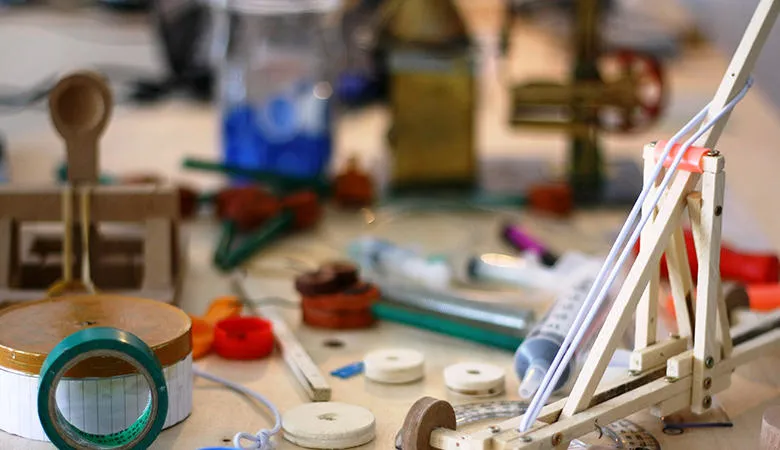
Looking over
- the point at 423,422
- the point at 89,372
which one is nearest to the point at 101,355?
the point at 89,372

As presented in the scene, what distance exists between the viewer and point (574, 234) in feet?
3.47

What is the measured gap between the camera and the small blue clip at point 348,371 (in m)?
0.74

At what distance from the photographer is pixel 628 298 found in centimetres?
60

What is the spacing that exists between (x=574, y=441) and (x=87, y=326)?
0.90ft

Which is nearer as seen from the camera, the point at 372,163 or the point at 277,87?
the point at 277,87

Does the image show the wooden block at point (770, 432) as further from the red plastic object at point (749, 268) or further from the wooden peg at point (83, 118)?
the wooden peg at point (83, 118)

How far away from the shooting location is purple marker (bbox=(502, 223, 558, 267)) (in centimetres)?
95

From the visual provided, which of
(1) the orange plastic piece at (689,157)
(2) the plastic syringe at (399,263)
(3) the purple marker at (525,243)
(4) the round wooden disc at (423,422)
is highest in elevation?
(1) the orange plastic piece at (689,157)

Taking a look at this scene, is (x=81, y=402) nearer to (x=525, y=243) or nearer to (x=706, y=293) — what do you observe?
(x=706, y=293)

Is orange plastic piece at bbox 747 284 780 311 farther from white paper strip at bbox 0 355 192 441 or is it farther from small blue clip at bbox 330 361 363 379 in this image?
white paper strip at bbox 0 355 192 441

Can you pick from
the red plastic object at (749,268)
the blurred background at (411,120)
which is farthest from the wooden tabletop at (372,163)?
the red plastic object at (749,268)

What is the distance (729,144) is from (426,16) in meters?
0.39

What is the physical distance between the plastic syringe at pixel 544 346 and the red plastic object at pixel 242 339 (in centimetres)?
17

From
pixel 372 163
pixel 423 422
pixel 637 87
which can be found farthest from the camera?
pixel 372 163
